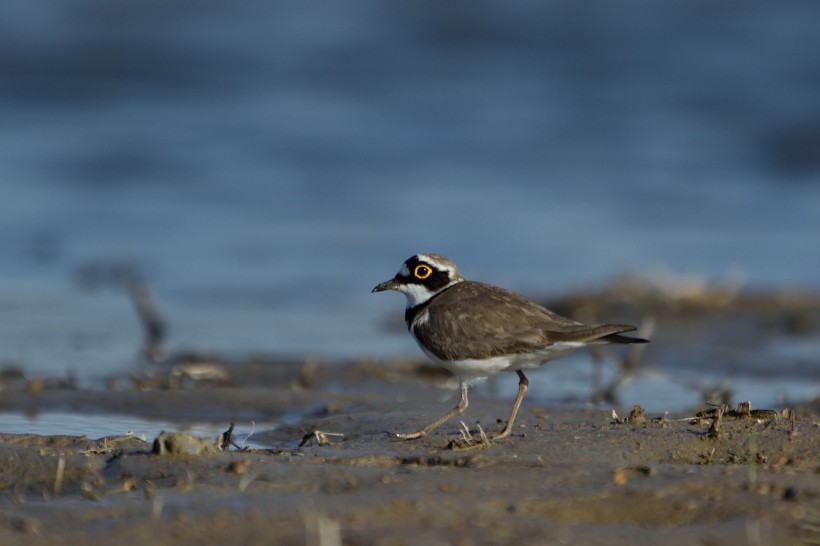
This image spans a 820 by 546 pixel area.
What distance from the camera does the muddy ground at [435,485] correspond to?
426 cm

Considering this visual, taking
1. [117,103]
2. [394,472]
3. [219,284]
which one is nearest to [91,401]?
[394,472]

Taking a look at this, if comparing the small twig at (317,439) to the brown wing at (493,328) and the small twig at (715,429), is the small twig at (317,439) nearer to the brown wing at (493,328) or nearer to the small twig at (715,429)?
the brown wing at (493,328)

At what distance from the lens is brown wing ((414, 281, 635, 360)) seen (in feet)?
20.3

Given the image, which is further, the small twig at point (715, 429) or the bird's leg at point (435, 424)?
the bird's leg at point (435, 424)

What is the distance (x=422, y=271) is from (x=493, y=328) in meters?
0.86

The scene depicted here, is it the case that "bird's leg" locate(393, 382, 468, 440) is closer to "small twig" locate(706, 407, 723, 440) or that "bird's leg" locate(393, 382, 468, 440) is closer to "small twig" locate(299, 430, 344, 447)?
"small twig" locate(299, 430, 344, 447)

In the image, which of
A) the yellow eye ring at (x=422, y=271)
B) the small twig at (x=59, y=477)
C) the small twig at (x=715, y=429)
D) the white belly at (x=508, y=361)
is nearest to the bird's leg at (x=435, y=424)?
the white belly at (x=508, y=361)

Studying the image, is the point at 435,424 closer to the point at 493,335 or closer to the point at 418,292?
the point at 493,335

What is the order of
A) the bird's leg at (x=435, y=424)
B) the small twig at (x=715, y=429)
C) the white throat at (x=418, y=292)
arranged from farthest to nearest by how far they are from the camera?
the white throat at (x=418, y=292)
the bird's leg at (x=435, y=424)
the small twig at (x=715, y=429)

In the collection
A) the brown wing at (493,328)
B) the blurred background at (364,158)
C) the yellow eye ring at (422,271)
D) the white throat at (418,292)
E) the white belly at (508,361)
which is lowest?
the white belly at (508,361)

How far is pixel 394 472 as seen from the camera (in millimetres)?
5188

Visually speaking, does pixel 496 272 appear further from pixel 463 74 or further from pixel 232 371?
pixel 463 74

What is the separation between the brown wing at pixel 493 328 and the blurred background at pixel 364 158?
4.00 meters

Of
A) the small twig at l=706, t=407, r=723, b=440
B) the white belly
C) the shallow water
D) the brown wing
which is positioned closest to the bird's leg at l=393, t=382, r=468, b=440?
the white belly
